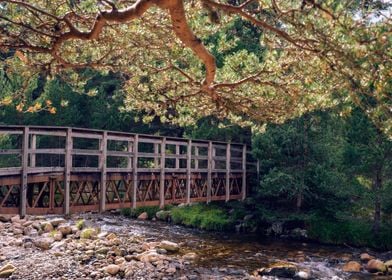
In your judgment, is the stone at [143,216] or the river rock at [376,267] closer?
the river rock at [376,267]

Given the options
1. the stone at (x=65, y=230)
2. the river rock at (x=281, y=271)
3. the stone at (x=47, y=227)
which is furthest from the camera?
the stone at (x=47, y=227)

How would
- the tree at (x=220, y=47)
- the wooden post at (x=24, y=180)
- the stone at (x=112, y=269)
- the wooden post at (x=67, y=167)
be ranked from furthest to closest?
the wooden post at (x=67, y=167) < the stone at (x=112, y=269) < the wooden post at (x=24, y=180) < the tree at (x=220, y=47)

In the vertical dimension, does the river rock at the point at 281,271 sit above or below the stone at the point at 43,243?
below

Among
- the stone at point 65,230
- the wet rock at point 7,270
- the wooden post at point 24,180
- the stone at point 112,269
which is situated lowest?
the stone at point 112,269

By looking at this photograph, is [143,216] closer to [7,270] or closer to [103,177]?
[103,177]

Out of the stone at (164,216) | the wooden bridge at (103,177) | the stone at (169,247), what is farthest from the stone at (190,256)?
the stone at (164,216)

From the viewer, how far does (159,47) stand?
734 centimetres

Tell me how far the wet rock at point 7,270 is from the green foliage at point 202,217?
9722mm

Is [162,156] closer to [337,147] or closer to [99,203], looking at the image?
[99,203]

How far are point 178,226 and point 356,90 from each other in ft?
47.9

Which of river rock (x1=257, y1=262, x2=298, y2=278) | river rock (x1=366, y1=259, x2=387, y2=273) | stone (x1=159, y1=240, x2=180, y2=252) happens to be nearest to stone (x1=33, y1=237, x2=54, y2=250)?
stone (x1=159, y1=240, x2=180, y2=252)

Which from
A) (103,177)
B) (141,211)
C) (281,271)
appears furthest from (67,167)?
(141,211)

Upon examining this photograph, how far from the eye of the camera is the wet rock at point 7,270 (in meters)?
9.25

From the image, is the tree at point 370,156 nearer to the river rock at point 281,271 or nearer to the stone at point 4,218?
the river rock at point 281,271
